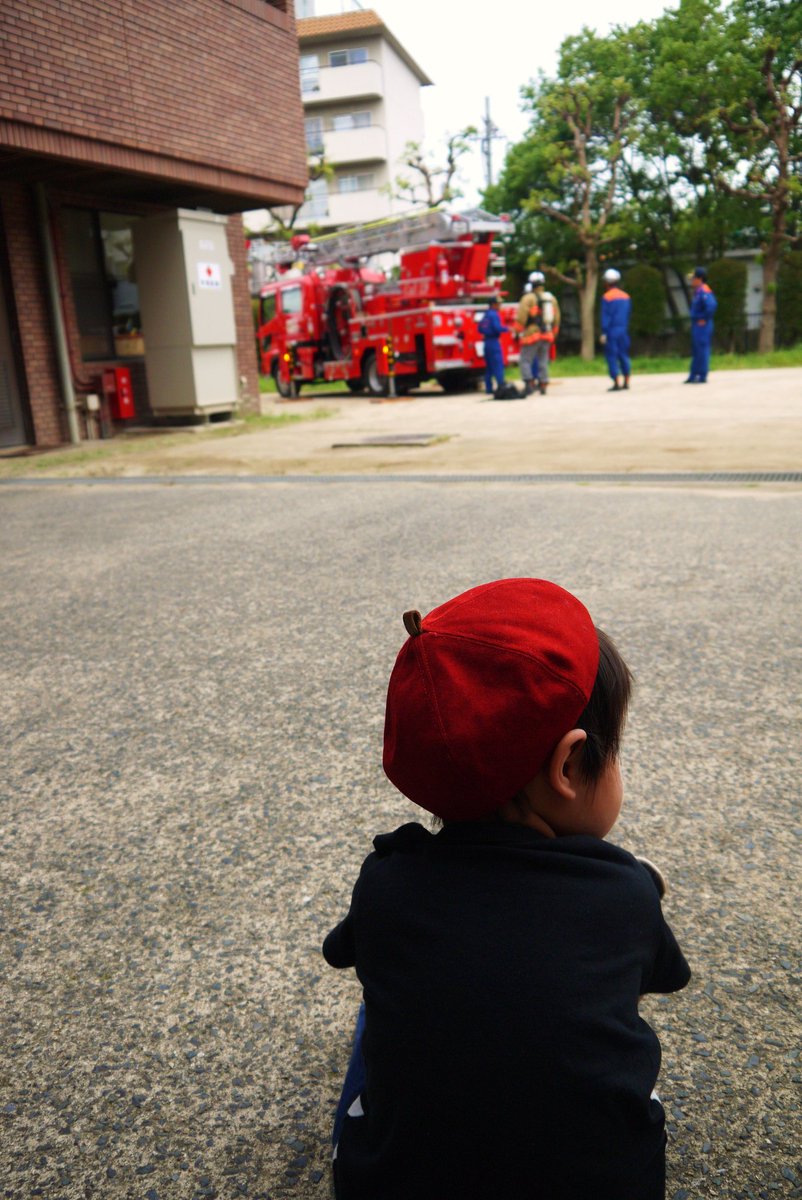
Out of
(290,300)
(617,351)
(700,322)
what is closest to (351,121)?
(290,300)

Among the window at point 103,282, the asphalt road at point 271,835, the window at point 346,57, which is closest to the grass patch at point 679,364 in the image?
the window at point 103,282

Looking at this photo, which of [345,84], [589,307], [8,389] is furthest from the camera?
[345,84]

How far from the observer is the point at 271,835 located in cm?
256

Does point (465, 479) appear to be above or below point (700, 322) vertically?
below

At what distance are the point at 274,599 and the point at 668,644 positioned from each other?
188 centimetres

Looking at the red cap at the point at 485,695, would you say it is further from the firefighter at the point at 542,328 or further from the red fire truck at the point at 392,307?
the red fire truck at the point at 392,307

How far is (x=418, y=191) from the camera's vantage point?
56375 mm

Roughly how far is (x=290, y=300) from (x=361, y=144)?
32.0 m

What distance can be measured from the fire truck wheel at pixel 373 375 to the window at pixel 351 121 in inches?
1361

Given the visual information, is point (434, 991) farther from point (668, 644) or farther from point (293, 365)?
point (293, 365)

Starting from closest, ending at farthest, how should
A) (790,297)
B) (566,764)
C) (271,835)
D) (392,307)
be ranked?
(566,764) < (271,835) < (392,307) < (790,297)

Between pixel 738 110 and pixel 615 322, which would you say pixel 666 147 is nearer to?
pixel 738 110

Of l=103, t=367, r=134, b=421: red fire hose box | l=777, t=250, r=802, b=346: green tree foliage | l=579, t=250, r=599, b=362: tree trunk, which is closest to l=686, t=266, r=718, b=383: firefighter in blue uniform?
l=103, t=367, r=134, b=421: red fire hose box

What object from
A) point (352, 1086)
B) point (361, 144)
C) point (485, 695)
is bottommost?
point (352, 1086)
